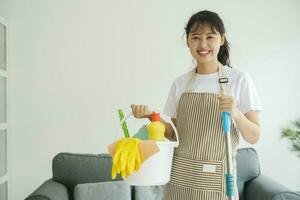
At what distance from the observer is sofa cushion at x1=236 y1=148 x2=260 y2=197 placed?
2838 millimetres

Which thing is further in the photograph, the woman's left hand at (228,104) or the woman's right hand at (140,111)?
the woman's right hand at (140,111)

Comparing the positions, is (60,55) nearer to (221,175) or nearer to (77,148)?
(77,148)

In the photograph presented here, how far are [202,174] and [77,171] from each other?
1431 mm

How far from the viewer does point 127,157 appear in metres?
1.37

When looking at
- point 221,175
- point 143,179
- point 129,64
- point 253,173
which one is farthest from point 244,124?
point 129,64

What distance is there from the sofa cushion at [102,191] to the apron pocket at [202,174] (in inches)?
46.0

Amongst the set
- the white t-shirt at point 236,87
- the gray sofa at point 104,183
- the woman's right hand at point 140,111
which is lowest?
the gray sofa at point 104,183

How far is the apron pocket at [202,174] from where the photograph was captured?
1.45 meters

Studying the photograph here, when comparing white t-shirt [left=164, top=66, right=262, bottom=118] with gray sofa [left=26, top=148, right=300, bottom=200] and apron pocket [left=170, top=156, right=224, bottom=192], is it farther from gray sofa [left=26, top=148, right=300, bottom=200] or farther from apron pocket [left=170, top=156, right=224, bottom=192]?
gray sofa [left=26, top=148, right=300, bottom=200]

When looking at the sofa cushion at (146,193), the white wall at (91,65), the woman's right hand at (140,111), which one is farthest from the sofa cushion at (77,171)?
the woman's right hand at (140,111)

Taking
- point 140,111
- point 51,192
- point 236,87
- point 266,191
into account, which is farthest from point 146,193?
point 236,87

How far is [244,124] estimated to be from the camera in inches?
55.1

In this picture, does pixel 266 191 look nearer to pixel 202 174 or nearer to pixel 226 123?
Answer: pixel 202 174

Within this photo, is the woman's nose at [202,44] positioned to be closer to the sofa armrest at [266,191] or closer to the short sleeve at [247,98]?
the short sleeve at [247,98]
